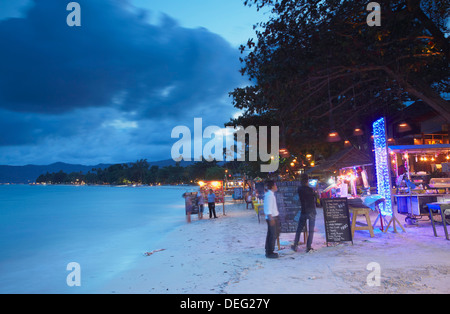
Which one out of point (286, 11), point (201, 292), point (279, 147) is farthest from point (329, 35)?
point (279, 147)

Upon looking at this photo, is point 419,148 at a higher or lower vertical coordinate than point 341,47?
lower

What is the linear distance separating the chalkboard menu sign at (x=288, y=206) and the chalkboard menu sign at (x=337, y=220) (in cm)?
80

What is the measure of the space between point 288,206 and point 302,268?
7.82ft

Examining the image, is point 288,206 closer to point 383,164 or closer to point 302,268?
point 302,268

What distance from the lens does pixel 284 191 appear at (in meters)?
7.93

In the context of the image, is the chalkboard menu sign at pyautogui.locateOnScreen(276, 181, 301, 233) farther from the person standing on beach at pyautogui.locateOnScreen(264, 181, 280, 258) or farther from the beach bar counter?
the beach bar counter

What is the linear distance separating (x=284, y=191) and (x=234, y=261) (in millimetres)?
2364

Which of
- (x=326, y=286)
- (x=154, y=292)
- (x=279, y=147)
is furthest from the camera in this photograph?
(x=279, y=147)

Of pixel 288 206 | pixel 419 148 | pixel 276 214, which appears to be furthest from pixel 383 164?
pixel 419 148

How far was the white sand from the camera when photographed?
465 centimetres

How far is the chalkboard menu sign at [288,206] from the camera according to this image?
25.7 feet

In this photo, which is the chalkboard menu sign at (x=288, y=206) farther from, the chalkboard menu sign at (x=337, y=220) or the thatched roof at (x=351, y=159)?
the thatched roof at (x=351, y=159)

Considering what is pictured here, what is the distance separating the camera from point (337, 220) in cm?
742
